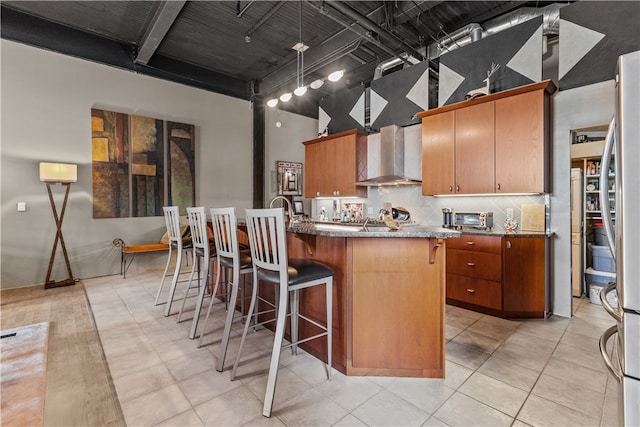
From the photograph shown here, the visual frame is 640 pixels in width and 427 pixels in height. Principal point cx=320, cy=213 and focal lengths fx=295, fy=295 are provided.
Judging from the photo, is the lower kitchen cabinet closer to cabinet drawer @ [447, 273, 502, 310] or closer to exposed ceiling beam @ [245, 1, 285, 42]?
cabinet drawer @ [447, 273, 502, 310]

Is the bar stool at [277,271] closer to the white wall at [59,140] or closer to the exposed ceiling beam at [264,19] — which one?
the exposed ceiling beam at [264,19]

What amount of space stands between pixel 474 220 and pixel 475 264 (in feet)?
2.67

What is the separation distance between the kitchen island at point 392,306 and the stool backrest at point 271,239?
0.32m

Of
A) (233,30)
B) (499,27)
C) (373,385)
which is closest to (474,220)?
(499,27)

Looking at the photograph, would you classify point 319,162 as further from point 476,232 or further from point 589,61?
point 589,61

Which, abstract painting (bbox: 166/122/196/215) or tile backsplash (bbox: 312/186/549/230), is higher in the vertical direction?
abstract painting (bbox: 166/122/196/215)

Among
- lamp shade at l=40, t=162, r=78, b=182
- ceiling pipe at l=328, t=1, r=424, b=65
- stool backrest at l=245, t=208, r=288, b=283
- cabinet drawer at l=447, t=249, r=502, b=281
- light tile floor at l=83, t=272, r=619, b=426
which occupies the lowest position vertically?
light tile floor at l=83, t=272, r=619, b=426

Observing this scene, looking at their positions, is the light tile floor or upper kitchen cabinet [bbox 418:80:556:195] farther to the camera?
upper kitchen cabinet [bbox 418:80:556:195]

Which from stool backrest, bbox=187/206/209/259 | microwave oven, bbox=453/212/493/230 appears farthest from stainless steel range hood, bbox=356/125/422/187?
stool backrest, bbox=187/206/209/259

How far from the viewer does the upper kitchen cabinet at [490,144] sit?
3188mm

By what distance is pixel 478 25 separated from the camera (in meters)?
3.94

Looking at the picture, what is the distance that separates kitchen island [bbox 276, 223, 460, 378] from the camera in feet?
6.80

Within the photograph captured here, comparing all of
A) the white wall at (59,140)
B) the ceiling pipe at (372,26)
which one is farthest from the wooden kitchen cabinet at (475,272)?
the white wall at (59,140)

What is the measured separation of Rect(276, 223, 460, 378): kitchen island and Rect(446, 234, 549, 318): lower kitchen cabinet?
1.49 m
